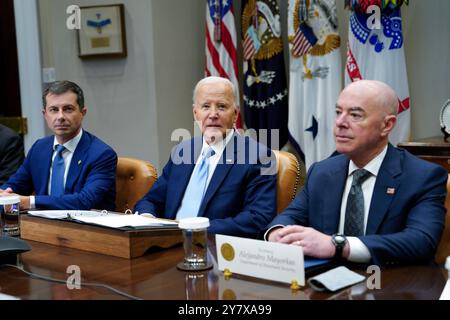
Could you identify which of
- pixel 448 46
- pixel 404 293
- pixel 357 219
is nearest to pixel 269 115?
pixel 448 46

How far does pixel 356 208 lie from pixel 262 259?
58 cm

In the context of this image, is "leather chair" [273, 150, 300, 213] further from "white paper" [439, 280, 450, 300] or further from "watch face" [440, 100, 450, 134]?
"watch face" [440, 100, 450, 134]

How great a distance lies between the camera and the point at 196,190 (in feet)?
7.91

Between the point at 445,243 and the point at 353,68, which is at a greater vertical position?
the point at 353,68

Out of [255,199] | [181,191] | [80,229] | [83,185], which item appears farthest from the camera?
[83,185]

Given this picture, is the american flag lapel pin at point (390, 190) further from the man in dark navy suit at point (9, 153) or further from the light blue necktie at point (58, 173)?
the man in dark navy suit at point (9, 153)

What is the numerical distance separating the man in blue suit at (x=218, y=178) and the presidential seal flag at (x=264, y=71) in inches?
73.9

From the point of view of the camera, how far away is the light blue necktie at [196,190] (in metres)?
2.39

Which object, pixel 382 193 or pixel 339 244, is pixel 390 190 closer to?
pixel 382 193

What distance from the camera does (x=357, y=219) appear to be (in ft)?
5.91

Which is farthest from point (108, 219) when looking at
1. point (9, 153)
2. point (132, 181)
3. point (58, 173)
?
point (9, 153)

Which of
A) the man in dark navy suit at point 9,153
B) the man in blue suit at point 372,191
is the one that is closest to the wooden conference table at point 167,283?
the man in blue suit at point 372,191
